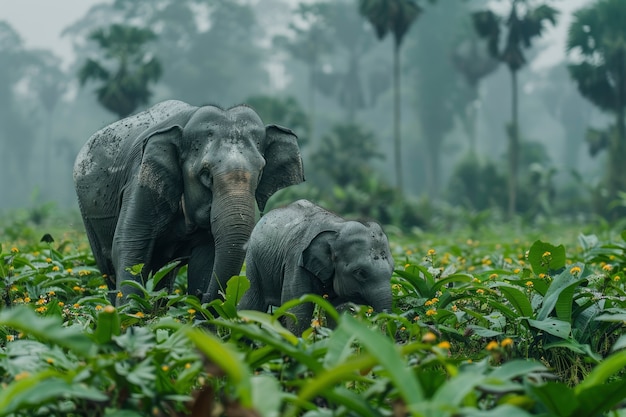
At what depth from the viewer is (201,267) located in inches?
271

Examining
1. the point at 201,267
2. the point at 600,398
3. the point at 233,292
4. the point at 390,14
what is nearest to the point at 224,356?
the point at 600,398

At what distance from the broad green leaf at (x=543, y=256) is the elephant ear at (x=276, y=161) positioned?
6.27 ft

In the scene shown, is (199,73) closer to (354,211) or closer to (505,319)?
(354,211)

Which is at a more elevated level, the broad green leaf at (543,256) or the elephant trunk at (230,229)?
the elephant trunk at (230,229)

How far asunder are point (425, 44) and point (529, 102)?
2701cm

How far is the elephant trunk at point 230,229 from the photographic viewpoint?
5.99 meters

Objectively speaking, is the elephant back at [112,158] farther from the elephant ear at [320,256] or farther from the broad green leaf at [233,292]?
the broad green leaf at [233,292]

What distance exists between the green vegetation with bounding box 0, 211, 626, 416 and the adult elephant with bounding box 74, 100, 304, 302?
562 mm

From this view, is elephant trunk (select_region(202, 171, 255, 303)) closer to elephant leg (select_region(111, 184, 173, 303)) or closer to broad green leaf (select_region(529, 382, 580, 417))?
elephant leg (select_region(111, 184, 173, 303))

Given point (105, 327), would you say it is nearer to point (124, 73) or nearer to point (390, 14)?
point (124, 73)

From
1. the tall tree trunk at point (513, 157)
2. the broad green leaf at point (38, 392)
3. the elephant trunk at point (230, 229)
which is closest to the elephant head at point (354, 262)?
the elephant trunk at point (230, 229)

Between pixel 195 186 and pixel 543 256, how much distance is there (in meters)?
2.38

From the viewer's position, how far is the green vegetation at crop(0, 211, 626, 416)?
2982mm

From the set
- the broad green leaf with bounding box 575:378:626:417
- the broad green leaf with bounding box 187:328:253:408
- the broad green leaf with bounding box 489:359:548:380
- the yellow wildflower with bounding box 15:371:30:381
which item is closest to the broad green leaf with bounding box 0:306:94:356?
the yellow wildflower with bounding box 15:371:30:381
